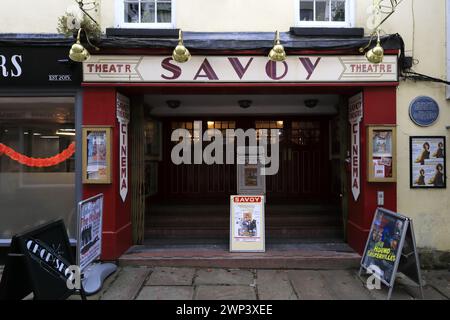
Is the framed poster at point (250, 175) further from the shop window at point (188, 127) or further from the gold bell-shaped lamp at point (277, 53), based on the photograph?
the gold bell-shaped lamp at point (277, 53)

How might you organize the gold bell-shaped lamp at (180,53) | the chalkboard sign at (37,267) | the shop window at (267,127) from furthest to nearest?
the shop window at (267,127) → the gold bell-shaped lamp at (180,53) → the chalkboard sign at (37,267)

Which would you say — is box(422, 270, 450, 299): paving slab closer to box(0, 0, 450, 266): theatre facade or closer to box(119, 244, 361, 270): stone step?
box(0, 0, 450, 266): theatre facade

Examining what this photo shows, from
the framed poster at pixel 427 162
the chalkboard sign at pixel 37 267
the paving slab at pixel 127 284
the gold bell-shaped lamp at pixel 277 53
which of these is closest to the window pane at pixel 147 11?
the gold bell-shaped lamp at pixel 277 53

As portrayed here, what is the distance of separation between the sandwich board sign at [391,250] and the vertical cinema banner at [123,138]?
4.02m

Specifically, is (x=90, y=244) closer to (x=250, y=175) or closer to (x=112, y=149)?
(x=112, y=149)

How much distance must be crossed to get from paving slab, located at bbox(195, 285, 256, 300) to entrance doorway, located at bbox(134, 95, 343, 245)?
2556 millimetres

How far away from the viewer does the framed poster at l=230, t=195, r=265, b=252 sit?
19.0ft

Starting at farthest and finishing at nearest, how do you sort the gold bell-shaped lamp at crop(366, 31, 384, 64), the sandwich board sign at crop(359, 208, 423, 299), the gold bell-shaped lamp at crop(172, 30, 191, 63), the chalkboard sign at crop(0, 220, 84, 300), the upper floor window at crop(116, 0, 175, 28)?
the upper floor window at crop(116, 0, 175, 28) < the gold bell-shaped lamp at crop(366, 31, 384, 64) < the gold bell-shaped lamp at crop(172, 30, 191, 63) < the sandwich board sign at crop(359, 208, 423, 299) < the chalkboard sign at crop(0, 220, 84, 300)

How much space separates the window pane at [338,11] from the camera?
586 centimetres

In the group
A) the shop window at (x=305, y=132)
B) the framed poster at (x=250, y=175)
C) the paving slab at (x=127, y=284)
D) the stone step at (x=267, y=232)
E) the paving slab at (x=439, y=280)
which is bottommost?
the paving slab at (x=439, y=280)

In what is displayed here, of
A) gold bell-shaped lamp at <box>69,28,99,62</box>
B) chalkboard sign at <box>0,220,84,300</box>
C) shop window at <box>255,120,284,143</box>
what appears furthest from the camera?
shop window at <box>255,120,284,143</box>

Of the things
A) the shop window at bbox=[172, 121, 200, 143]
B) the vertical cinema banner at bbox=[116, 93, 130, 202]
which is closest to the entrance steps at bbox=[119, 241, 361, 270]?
the vertical cinema banner at bbox=[116, 93, 130, 202]

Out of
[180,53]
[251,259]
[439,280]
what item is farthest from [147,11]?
[439,280]

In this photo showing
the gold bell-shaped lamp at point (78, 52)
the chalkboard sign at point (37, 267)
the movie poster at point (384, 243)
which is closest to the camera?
the chalkboard sign at point (37, 267)
